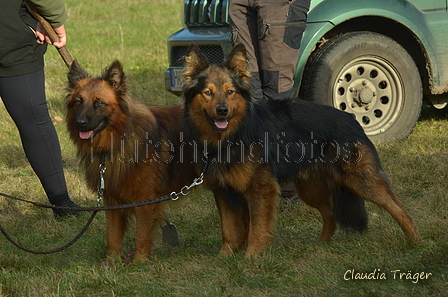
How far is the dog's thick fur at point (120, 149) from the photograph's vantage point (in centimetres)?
412

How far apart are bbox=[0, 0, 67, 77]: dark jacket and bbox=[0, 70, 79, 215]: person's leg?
100 millimetres

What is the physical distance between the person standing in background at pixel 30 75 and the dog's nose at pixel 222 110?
5.13ft

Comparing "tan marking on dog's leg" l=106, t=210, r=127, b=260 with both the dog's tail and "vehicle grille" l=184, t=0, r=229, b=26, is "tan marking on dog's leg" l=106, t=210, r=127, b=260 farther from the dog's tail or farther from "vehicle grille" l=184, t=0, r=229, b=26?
"vehicle grille" l=184, t=0, r=229, b=26

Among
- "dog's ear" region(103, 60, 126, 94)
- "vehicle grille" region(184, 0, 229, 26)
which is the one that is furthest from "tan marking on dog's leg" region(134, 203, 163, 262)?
"vehicle grille" region(184, 0, 229, 26)

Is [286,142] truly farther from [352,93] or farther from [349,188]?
[352,93]

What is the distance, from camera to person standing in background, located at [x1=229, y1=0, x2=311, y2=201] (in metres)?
4.89

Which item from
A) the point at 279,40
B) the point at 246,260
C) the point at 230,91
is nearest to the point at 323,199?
the point at 246,260

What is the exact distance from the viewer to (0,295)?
3.62 metres

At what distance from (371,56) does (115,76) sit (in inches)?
140

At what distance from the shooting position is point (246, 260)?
3980 millimetres

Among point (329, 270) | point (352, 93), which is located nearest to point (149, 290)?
point (329, 270)

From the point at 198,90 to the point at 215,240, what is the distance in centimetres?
138

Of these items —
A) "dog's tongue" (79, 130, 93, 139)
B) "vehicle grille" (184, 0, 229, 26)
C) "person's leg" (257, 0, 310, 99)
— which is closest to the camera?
"dog's tongue" (79, 130, 93, 139)

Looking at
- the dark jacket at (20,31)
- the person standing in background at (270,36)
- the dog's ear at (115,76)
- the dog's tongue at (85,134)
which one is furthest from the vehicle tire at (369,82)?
the dog's tongue at (85,134)
